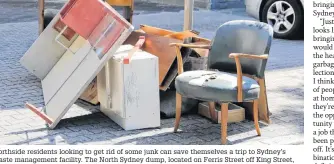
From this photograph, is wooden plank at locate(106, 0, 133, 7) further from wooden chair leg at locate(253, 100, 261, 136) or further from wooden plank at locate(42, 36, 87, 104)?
wooden chair leg at locate(253, 100, 261, 136)

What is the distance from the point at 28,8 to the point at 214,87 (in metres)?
7.73

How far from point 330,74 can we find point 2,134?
8.23 feet

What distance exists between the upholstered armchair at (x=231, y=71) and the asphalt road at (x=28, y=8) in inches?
231

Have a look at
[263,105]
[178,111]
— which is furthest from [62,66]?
[263,105]

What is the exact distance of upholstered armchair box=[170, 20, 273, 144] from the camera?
202 inches

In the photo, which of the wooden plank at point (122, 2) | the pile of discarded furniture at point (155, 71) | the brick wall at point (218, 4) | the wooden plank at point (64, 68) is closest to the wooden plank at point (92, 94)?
the pile of discarded furniture at point (155, 71)

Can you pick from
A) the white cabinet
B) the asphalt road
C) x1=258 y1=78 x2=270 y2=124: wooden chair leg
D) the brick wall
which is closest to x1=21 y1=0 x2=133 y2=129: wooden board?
the white cabinet

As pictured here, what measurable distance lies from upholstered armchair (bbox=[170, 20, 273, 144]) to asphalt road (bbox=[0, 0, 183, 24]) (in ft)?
19.3

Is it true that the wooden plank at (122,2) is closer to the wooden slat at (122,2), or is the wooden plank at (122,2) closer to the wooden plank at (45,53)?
the wooden slat at (122,2)

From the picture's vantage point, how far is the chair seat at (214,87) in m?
5.10

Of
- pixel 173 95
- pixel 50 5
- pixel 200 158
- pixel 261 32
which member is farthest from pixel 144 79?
pixel 50 5

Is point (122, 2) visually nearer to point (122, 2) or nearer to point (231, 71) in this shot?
point (122, 2)

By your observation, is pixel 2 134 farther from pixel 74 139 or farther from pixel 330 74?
pixel 330 74

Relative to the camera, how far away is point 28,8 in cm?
1224
